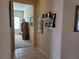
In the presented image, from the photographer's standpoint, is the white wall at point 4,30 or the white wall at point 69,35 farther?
the white wall at point 69,35

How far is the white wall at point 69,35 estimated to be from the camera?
8.31ft

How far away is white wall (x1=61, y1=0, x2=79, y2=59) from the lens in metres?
2.53

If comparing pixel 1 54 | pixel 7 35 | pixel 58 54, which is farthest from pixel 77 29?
pixel 1 54

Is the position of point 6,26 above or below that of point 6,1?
below

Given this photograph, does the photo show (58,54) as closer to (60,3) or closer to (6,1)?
(60,3)

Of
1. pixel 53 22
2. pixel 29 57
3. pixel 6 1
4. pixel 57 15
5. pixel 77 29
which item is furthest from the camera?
pixel 29 57

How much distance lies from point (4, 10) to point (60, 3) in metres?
1.48

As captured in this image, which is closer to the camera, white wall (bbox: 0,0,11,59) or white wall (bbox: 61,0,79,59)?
white wall (bbox: 0,0,11,59)

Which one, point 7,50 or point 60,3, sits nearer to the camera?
point 7,50

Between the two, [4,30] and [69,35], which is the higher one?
[4,30]

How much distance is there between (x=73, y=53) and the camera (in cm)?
269

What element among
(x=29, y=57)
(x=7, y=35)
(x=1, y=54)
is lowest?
(x=29, y=57)

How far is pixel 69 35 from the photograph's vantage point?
2.61 meters

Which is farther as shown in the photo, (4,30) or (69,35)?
(69,35)
